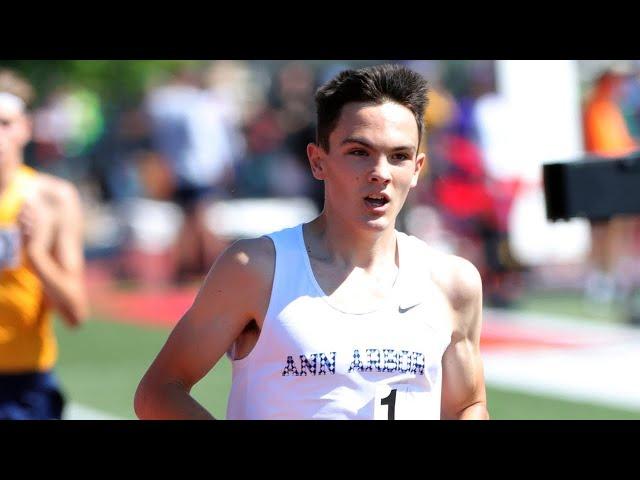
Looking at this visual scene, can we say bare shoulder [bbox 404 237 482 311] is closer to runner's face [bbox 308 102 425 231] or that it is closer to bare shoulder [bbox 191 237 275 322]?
runner's face [bbox 308 102 425 231]

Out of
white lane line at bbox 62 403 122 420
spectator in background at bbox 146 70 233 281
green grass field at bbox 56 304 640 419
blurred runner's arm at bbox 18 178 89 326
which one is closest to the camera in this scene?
blurred runner's arm at bbox 18 178 89 326

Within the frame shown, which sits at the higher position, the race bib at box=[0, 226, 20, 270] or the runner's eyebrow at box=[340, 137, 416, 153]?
the runner's eyebrow at box=[340, 137, 416, 153]

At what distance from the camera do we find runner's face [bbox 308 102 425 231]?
374cm

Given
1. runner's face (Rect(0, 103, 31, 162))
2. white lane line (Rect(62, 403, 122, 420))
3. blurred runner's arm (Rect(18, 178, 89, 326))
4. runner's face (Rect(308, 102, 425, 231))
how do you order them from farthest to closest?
white lane line (Rect(62, 403, 122, 420)), runner's face (Rect(0, 103, 31, 162)), blurred runner's arm (Rect(18, 178, 89, 326)), runner's face (Rect(308, 102, 425, 231))

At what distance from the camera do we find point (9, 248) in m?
6.37

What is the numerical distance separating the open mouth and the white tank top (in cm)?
23

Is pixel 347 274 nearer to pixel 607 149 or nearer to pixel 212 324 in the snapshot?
pixel 212 324

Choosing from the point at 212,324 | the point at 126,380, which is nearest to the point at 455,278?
the point at 212,324

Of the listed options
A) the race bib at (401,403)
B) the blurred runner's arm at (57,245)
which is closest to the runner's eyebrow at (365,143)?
the race bib at (401,403)

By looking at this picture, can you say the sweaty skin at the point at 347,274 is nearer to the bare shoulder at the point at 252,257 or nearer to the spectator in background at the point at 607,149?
the bare shoulder at the point at 252,257

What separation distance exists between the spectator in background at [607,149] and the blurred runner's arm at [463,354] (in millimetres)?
10121

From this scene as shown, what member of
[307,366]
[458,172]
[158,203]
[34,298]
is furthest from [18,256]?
[158,203]

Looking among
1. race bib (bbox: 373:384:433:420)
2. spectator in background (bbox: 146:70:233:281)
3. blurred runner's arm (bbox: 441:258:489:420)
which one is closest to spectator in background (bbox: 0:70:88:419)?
blurred runner's arm (bbox: 441:258:489:420)

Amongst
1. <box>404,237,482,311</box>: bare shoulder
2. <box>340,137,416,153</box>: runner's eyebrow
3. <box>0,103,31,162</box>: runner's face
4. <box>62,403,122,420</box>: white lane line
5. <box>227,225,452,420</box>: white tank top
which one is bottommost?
<box>62,403,122,420</box>: white lane line
